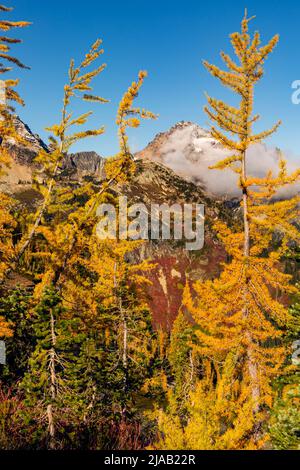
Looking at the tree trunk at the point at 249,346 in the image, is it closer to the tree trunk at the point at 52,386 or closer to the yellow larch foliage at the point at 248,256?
the yellow larch foliage at the point at 248,256

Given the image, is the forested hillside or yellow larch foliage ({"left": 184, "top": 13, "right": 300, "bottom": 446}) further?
yellow larch foliage ({"left": 184, "top": 13, "right": 300, "bottom": 446})

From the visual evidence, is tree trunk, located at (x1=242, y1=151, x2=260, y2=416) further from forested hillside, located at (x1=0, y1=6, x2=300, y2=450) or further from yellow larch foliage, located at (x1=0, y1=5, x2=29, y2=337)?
yellow larch foliage, located at (x1=0, y1=5, x2=29, y2=337)

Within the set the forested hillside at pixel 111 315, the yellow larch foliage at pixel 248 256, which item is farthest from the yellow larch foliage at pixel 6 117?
the yellow larch foliage at pixel 248 256

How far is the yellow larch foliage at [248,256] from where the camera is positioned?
44.7 ft

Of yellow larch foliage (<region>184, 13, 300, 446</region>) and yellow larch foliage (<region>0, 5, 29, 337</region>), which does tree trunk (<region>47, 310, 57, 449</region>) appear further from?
yellow larch foliage (<region>184, 13, 300, 446</region>)

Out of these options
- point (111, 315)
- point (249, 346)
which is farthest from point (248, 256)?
point (111, 315)

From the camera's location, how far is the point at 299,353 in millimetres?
11484

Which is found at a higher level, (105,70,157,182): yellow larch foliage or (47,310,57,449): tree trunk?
(105,70,157,182): yellow larch foliage

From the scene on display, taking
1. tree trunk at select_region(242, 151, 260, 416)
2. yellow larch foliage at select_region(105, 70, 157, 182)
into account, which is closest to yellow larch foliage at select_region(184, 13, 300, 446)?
tree trunk at select_region(242, 151, 260, 416)

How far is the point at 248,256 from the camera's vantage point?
1452 cm

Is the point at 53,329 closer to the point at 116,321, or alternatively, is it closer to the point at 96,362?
the point at 96,362

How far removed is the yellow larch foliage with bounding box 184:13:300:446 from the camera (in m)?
13.6

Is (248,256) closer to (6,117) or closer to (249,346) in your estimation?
(249,346)

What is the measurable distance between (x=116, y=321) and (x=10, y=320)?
31.2 ft
